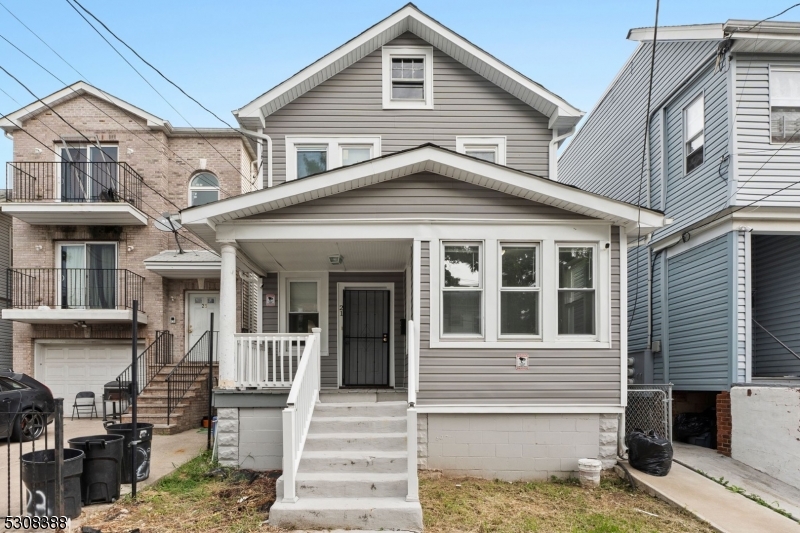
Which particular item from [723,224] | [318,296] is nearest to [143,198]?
[318,296]

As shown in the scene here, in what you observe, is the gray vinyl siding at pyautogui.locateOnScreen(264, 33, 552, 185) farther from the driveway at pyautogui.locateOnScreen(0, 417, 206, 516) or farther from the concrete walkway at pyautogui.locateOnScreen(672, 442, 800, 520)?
the driveway at pyautogui.locateOnScreen(0, 417, 206, 516)

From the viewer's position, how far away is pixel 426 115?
1033cm

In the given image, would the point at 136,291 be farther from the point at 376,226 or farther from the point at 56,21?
the point at 376,226

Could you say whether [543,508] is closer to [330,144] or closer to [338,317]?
[338,317]

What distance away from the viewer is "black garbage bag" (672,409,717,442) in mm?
9461

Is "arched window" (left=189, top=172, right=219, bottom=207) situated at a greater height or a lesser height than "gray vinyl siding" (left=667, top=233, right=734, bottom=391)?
greater

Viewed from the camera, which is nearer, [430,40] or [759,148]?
[759,148]

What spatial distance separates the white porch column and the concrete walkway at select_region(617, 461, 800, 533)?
213 inches

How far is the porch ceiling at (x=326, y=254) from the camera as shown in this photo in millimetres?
8141

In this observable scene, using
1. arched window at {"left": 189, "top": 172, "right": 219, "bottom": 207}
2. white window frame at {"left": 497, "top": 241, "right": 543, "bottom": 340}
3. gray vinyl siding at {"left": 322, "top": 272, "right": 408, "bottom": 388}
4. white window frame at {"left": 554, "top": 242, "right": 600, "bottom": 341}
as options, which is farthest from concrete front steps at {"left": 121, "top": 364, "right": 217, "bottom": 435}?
white window frame at {"left": 554, "top": 242, "right": 600, "bottom": 341}

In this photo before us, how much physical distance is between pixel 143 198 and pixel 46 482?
406 inches

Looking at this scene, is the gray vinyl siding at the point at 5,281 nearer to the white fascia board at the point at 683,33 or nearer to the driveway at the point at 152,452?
the driveway at the point at 152,452

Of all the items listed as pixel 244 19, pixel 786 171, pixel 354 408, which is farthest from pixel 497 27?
pixel 354 408

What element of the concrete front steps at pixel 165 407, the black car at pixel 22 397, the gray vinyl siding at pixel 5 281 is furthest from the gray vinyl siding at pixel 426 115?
the gray vinyl siding at pixel 5 281
